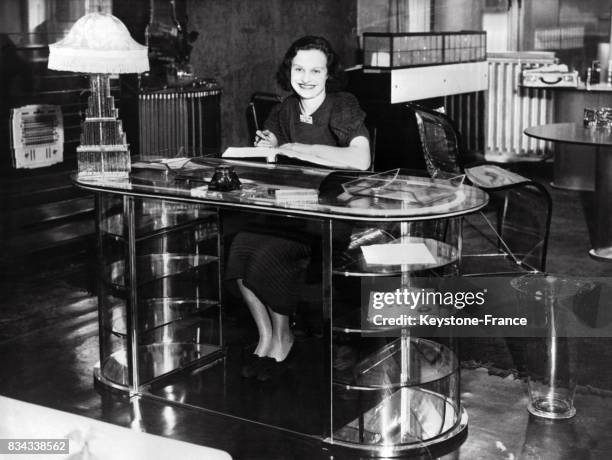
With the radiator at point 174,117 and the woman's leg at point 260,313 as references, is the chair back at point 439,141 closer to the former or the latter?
the woman's leg at point 260,313

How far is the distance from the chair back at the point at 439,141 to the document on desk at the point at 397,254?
6.50ft

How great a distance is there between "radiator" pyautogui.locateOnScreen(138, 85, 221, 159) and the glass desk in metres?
2.77

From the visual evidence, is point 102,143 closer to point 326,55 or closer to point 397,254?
point 326,55

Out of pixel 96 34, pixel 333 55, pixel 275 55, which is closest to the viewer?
pixel 96 34

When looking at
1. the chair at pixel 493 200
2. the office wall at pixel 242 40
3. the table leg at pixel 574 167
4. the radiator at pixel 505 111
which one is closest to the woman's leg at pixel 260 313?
the chair at pixel 493 200

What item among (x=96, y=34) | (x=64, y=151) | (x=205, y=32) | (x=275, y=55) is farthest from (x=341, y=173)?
(x=275, y=55)

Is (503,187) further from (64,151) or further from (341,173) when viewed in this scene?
A: (64,151)

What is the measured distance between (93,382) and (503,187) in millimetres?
2516

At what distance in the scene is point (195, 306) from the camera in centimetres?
434

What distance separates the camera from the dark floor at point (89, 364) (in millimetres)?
3684

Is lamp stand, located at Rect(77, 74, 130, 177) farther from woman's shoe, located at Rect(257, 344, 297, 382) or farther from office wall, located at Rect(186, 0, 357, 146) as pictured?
office wall, located at Rect(186, 0, 357, 146)

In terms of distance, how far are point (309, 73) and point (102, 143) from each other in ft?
3.09

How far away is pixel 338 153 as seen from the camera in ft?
14.2

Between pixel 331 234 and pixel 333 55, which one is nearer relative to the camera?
pixel 331 234
